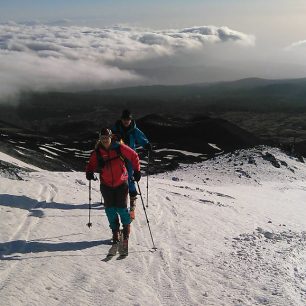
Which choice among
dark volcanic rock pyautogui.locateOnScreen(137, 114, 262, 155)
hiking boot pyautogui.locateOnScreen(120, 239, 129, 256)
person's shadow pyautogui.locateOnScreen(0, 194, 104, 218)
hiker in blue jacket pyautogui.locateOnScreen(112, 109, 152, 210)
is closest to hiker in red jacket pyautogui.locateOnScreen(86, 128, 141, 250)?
hiking boot pyautogui.locateOnScreen(120, 239, 129, 256)

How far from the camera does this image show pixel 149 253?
980 centimetres

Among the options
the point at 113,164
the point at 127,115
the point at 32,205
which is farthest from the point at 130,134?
the point at 32,205

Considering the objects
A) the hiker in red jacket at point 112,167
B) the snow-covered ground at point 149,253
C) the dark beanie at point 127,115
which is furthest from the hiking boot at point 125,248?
the dark beanie at point 127,115

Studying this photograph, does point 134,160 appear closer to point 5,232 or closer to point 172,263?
point 172,263

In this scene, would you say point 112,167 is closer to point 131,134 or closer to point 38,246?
point 38,246

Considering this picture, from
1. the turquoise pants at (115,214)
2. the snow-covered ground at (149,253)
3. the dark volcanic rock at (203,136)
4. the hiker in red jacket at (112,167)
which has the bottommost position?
the dark volcanic rock at (203,136)

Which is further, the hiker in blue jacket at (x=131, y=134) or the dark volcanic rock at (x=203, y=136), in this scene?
the dark volcanic rock at (x=203, y=136)

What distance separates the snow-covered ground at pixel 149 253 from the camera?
7812 millimetres

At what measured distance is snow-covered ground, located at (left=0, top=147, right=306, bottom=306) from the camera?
308 inches

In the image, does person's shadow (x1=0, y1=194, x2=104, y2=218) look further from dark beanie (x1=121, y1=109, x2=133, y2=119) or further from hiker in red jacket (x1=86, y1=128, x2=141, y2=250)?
hiker in red jacket (x1=86, y1=128, x2=141, y2=250)

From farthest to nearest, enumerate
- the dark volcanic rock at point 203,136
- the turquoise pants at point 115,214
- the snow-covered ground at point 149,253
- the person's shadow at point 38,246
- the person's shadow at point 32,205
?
the dark volcanic rock at point 203,136 → the person's shadow at point 32,205 → the turquoise pants at point 115,214 → the person's shadow at point 38,246 → the snow-covered ground at point 149,253

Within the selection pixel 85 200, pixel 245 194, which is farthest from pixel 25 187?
pixel 245 194

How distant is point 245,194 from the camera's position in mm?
23844

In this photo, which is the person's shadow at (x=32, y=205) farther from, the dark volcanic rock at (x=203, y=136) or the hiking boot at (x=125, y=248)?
the dark volcanic rock at (x=203, y=136)
